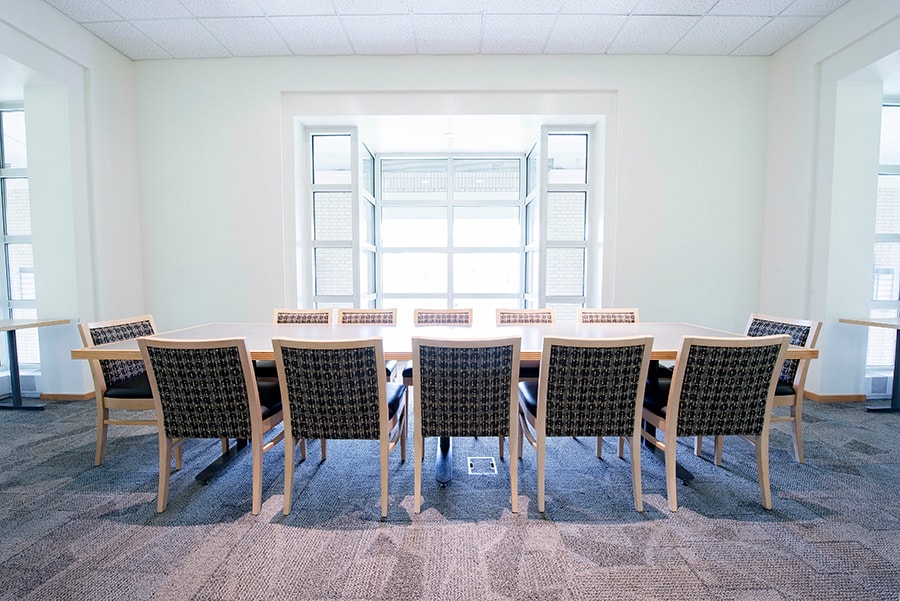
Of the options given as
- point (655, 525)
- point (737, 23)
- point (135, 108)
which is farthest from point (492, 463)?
point (135, 108)

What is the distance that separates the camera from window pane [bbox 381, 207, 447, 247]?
200 inches

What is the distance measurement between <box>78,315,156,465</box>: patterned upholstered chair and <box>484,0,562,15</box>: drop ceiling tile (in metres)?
3.67

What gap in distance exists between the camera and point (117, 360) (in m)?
2.18

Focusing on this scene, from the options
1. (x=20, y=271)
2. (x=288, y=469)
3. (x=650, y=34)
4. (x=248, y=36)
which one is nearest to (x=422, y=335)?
(x=288, y=469)

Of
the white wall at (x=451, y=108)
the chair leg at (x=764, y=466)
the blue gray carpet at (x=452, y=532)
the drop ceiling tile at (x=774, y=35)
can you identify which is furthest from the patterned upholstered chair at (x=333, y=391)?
the drop ceiling tile at (x=774, y=35)

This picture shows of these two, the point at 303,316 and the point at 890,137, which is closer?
the point at 303,316

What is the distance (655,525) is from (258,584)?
67.7 inches

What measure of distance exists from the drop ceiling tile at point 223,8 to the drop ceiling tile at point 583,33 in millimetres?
2609

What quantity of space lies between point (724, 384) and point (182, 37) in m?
5.08

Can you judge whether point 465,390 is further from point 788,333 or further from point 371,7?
point 371,7

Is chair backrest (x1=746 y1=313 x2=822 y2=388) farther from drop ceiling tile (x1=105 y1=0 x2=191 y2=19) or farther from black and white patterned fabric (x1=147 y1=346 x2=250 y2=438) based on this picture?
drop ceiling tile (x1=105 y1=0 x2=191 y2=19)

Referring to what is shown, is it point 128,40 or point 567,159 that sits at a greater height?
point 128,40

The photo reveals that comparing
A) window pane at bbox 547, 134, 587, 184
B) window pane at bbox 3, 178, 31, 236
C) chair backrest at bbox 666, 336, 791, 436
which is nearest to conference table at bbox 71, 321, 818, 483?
chair backrest at bbox 666, 336, 791, 436

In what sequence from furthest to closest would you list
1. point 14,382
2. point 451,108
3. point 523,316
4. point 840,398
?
1. point 451,108
2. point 840,398
3. point 14,382
4. point 523,316
